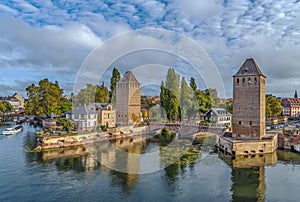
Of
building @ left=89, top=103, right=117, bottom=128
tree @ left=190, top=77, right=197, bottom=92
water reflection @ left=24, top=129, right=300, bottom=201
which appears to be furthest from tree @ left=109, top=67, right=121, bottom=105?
water reflection @ left=24, top=129, right=300, bottom=201

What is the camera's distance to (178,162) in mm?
23062

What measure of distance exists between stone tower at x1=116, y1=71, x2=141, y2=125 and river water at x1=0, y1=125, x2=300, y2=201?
19.7 meters

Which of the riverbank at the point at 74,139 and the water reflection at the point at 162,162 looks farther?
the riverbank at the point at 74,139

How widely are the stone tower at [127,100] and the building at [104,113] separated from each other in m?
3.65

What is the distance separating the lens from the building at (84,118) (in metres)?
37.4

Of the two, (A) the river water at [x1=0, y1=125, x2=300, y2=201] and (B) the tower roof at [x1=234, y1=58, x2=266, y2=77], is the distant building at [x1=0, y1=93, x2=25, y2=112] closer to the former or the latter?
(A) the river water at [x1=0, y1=125, x2=300, y2=201]

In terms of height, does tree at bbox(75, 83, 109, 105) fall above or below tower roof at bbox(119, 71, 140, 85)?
below

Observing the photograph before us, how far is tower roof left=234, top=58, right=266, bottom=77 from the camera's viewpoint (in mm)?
28659

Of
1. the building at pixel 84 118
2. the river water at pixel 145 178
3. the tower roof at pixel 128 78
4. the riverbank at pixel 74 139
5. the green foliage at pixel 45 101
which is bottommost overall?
the river water at pixel 145 178

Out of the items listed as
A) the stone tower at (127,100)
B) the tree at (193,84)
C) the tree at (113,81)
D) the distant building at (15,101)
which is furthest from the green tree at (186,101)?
the distant building at (15,101)

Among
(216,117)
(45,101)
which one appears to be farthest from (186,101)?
(45,101)

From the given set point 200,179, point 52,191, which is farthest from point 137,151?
point 52,191

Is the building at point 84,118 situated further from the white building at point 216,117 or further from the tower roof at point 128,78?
the white building at point 216,117

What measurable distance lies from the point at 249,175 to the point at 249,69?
1386cm
